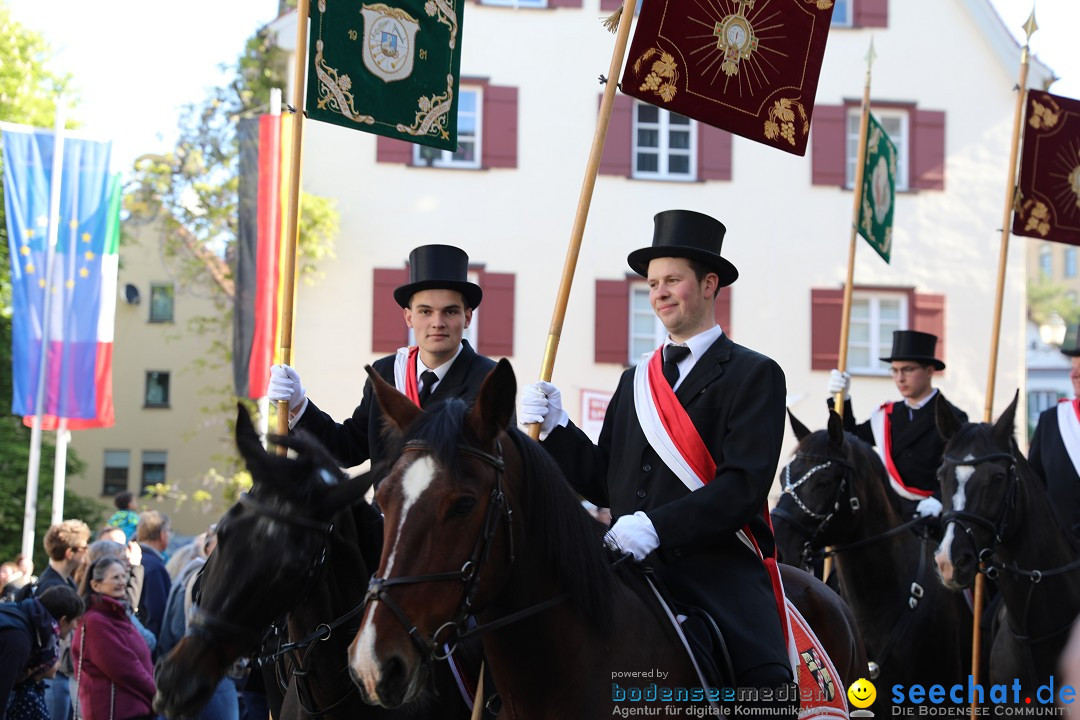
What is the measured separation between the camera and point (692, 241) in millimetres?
4625

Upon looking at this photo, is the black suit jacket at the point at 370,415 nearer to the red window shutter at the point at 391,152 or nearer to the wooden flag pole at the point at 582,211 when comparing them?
the wooden flag pole at the point at 582,211

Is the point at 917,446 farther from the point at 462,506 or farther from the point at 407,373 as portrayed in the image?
the point at 462,506

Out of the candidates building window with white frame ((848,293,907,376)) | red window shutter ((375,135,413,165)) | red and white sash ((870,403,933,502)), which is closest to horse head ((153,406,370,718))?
red and white sash ((870,403,933,502))

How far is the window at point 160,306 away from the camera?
37.8m

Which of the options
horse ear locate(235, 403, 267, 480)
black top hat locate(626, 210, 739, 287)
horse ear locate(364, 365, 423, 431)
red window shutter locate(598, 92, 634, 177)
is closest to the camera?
horse ear locate(364, 365, 423, 431)

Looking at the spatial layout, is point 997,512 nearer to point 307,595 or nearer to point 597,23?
point 307,595

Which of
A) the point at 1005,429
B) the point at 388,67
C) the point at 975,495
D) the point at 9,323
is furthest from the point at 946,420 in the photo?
the point at 9,323

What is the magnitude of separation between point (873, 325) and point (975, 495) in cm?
1591

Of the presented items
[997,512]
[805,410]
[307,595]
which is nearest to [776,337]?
[805,410]

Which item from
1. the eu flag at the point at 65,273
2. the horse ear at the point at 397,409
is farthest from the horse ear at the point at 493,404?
the eu flag at the point at 65,273

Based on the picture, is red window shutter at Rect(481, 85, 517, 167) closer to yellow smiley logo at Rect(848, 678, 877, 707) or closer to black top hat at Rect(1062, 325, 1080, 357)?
black top hat at Rect(1062, 325, 1080, 357)

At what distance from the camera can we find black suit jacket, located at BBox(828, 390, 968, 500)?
953 cm

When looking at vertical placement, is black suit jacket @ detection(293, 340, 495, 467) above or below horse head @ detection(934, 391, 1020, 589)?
above

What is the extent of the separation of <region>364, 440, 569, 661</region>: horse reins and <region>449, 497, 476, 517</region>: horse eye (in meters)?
0.08
